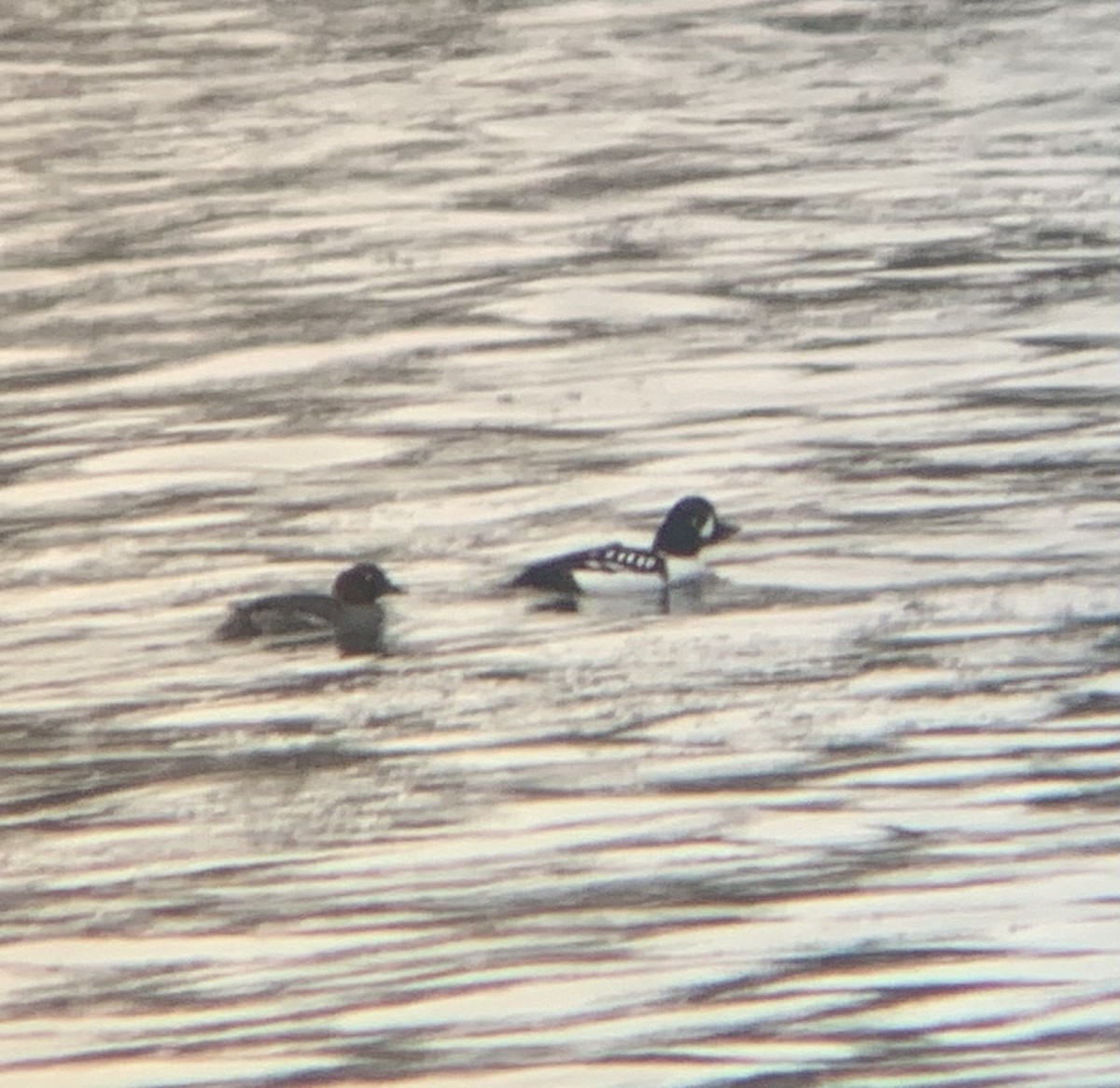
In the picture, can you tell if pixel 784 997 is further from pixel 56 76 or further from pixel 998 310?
pixel 56 76

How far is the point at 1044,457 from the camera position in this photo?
18562 mm

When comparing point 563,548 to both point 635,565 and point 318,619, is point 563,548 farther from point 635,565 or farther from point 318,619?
point 318,619

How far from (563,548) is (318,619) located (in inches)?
76.0

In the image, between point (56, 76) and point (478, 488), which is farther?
point (56, 76)

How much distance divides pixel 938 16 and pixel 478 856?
69.7 ft

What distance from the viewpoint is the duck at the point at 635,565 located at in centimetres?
1579

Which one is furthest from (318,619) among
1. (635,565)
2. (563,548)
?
(563,548)

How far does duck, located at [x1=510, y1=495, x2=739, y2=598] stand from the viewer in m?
15.8

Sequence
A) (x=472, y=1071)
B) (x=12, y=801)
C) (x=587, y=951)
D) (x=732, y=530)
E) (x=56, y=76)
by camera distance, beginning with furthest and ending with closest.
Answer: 1. (x=56, y=76)
2. (x=732, y=530)
3. (x=12, y=801)
4. (x=587, y=951)
5. (x=472, y=1071)

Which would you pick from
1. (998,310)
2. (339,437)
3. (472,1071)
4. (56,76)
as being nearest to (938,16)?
(56,76)

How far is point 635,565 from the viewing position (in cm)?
1594

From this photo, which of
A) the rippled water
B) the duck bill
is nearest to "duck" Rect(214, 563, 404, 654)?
the rippled water

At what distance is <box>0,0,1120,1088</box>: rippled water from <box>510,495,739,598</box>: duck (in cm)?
16

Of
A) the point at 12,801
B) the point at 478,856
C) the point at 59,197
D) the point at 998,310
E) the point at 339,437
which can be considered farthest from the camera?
the point at 59,197
